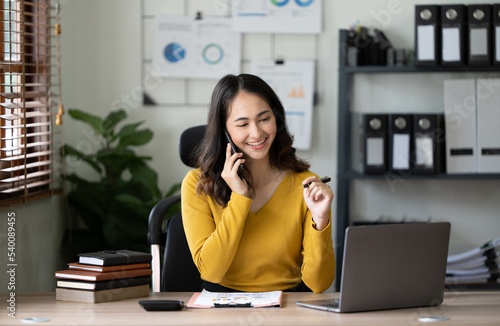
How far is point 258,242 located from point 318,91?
5.11ft

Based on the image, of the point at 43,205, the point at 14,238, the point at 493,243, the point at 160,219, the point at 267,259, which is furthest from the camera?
the point at 493,243

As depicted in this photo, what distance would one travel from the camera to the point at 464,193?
10.6 feet

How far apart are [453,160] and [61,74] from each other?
6.23 ft

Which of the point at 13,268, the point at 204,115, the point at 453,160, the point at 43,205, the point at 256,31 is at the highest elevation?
the point at 256,31

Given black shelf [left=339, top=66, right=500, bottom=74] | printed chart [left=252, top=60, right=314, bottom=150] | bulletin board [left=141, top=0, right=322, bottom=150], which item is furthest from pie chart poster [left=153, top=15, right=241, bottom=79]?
black shelf [left=339, top=66, right=500, bottom=74]

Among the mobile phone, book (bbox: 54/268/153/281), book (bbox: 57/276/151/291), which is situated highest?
the mobile phone

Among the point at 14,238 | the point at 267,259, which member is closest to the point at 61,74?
the point at 14,238

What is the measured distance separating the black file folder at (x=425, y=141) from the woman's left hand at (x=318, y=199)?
1.32m

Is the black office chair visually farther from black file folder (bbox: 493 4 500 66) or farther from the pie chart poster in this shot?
black file folder (bbox: 493 4 500 66)

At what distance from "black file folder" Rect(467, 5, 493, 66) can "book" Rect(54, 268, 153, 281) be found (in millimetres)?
1912

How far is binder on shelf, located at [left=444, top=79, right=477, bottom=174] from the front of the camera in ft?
9.59

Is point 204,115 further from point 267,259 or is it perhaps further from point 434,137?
point 267,259

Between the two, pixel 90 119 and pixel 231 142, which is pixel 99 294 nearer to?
pixel 231 142

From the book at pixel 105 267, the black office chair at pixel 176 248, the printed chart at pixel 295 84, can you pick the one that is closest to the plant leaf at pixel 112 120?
the printed chart at pixel 295 84
